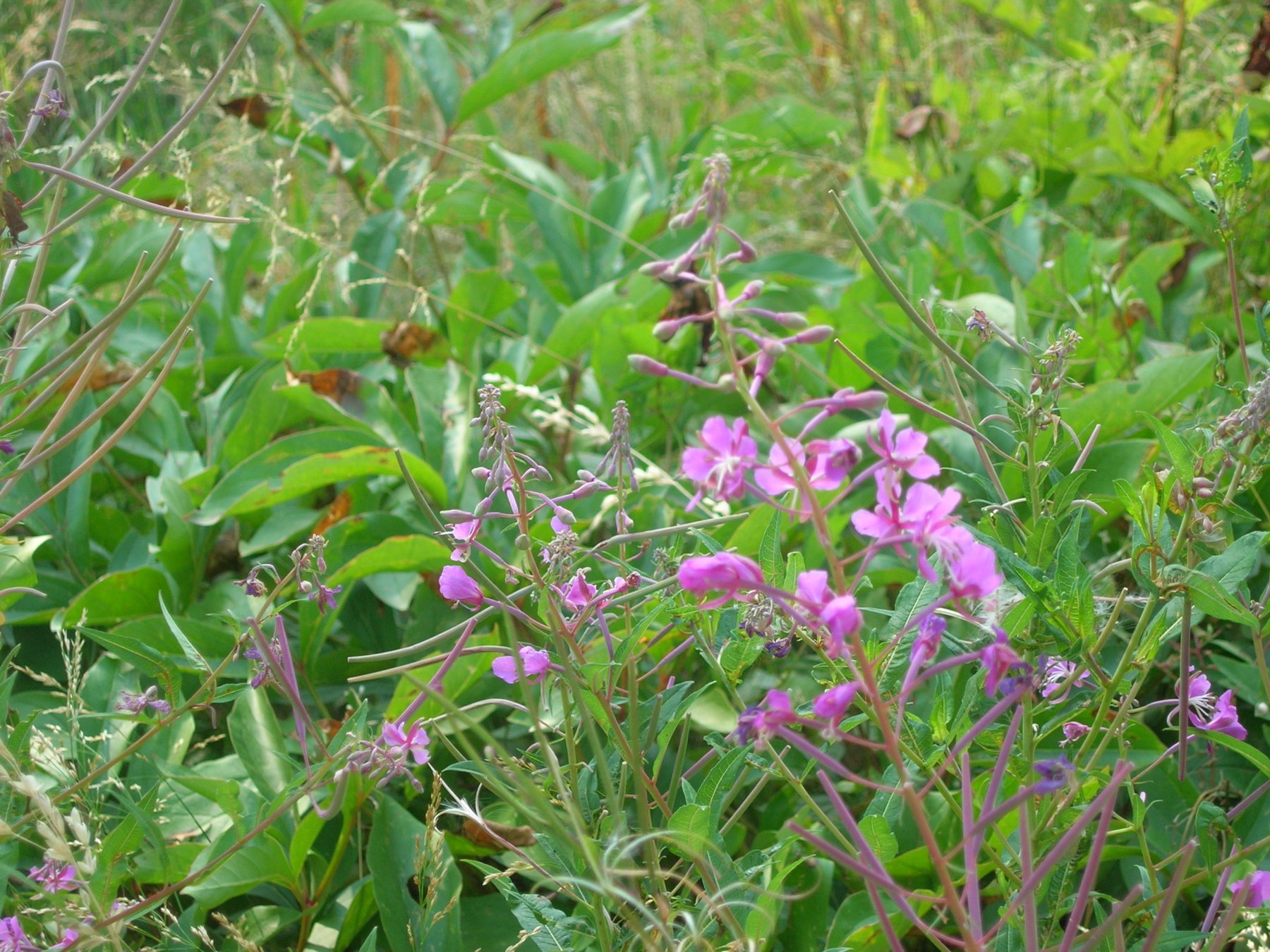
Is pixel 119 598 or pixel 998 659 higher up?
pixel 998 659

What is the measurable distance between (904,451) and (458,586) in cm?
30

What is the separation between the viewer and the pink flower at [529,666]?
0.73 m

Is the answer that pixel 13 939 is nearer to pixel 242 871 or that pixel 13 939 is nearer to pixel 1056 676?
pixel 242 871

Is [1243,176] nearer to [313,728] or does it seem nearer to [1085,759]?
[1085,759]

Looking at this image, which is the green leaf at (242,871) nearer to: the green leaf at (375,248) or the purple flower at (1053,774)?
Result: the purple flower at (1053,774)

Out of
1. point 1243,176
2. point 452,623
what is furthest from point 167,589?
point 1243,176

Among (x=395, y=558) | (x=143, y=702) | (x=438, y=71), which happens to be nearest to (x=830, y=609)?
(x=143, y=702)

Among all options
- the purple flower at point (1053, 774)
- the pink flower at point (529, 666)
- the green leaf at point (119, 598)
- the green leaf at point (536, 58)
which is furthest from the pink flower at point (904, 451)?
the green leaf at point (536, 58)

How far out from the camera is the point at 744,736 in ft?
1.87

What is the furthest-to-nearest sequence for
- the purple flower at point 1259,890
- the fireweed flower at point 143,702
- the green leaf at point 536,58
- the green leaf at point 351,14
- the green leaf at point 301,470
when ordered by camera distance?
1. the green leaf at point 536,58
2. the green leaf at point 351,14
3. the green leaf at point 301,470
4. the fireweed flower at point 143,702
5. the purple flower at point 1259,890

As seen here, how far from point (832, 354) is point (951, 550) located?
103 centimetres

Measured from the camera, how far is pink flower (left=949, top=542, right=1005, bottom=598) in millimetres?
544

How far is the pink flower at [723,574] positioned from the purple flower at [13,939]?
22.2 inches

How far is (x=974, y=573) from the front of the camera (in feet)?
1.80
